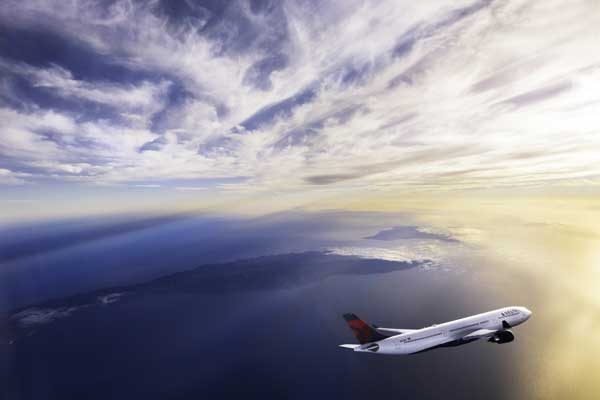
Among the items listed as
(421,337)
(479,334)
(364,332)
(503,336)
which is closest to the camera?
(503,336)

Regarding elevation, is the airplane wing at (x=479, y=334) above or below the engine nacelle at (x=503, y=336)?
below

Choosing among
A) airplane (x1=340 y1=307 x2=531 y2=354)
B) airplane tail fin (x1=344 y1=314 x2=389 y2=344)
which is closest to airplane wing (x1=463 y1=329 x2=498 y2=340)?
airplane (x1=340 y1=307 x2=531 y2=354)

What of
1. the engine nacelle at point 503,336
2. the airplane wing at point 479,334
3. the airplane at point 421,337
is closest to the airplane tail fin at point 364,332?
the airplane at point 421,337

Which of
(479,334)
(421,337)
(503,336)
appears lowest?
(421,337)

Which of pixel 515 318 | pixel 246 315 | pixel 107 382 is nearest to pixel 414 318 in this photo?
pixel 515 318

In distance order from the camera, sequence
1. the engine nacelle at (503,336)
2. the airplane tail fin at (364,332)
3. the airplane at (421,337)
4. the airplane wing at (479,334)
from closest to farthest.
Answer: the engine nacelle at (503,336) → the airplane wing at (479,334) → the airplane at (421,337) → the airplane tail fin at (364,332)

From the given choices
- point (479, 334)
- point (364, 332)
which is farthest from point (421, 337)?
point (364, 332)

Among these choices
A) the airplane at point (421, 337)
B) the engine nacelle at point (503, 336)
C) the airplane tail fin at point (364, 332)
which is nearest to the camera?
the engine nacelle at point (503, 336)

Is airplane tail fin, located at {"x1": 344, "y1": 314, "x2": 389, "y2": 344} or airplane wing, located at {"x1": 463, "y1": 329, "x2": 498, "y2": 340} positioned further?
airplane tail fin, located at {"x1": 344, "y1": 314, "x2": 389, "y2": 344}

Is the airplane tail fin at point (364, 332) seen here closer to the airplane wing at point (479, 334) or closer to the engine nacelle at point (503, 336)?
the airplane wing at point (479, 334)

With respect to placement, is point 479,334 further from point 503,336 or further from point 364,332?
point 364,332

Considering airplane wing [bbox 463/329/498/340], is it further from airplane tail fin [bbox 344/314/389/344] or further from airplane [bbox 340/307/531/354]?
airplane tail fin [bbox 344/314/389/344]

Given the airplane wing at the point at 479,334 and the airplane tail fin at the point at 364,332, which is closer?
the airplane wing at the point at 479,334
